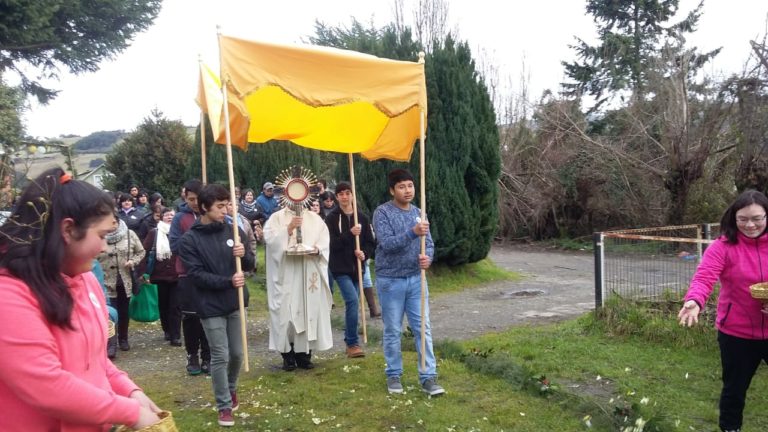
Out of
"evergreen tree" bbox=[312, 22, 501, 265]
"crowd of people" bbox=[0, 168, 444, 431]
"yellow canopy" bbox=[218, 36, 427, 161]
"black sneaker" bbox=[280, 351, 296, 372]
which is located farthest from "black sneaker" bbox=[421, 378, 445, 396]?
"evergreen tree" bbox=[312, 22, 501, 265]

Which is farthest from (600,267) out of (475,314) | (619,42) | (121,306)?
(619,42)

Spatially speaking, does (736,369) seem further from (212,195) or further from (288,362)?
(288,362)

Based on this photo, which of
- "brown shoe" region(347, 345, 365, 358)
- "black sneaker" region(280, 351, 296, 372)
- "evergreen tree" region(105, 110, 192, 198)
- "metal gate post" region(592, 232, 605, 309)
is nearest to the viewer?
"black sneaker" region(280, 351, 296, 372)

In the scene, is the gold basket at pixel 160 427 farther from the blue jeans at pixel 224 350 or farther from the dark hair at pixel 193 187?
the dark hair at pixel 193 187

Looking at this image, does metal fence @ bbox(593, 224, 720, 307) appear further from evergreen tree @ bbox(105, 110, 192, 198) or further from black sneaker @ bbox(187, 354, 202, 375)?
evergreen tree @ bbox(105, 110, 192, 198)

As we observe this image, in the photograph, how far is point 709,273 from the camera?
14.0ft

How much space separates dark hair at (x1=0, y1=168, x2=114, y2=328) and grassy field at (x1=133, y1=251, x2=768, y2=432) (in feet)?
11.4

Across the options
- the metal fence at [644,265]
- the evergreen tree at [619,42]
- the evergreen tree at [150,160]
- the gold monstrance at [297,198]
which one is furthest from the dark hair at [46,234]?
the evergreen tree at [619,42]

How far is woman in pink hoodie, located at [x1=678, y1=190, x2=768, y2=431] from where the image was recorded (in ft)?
13.6

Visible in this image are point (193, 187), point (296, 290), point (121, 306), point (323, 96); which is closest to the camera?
point (323, 96)

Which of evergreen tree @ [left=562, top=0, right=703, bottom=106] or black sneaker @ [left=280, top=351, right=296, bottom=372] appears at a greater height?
evergreen tree @ [left=562, top=0, right=703, bottom=106]

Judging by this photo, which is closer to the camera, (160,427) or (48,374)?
(48,374)

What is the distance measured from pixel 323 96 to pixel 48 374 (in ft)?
14.5

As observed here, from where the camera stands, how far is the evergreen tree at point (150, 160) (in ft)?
68.0
